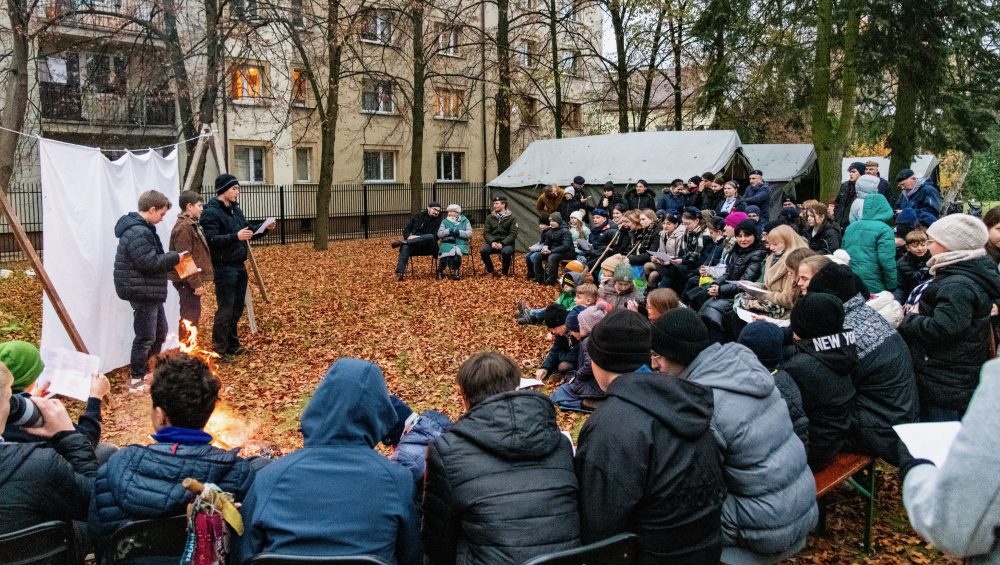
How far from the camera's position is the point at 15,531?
259 centimetres

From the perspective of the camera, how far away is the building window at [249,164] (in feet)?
86.1

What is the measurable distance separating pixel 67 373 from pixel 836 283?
4576 millimetres

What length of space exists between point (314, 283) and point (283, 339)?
4.99 metres

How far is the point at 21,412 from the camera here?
3.19 meters

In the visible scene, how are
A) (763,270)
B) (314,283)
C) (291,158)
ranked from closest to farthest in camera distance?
(763,270) → (314,283) → (291,158)

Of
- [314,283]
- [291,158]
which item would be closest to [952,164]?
[291,158]

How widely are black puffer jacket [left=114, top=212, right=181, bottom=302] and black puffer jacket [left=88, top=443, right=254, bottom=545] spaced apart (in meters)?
4.52

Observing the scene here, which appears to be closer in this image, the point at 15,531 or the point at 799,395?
the point at 15,531

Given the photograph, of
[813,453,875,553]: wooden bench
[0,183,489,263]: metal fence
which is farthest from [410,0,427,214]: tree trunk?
[813,453,875,553]: wooden bench

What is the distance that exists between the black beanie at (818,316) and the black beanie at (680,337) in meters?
0.84

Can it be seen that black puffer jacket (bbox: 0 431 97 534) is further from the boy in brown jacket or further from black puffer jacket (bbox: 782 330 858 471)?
the boy in brown jacket

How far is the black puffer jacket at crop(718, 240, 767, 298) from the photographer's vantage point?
7.94 metres

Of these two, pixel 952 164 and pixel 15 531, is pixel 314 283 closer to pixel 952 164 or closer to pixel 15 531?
pixel 15 531

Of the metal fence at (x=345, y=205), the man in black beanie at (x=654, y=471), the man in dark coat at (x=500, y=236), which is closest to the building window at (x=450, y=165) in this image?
the metal fence at (x=345, y=205)
